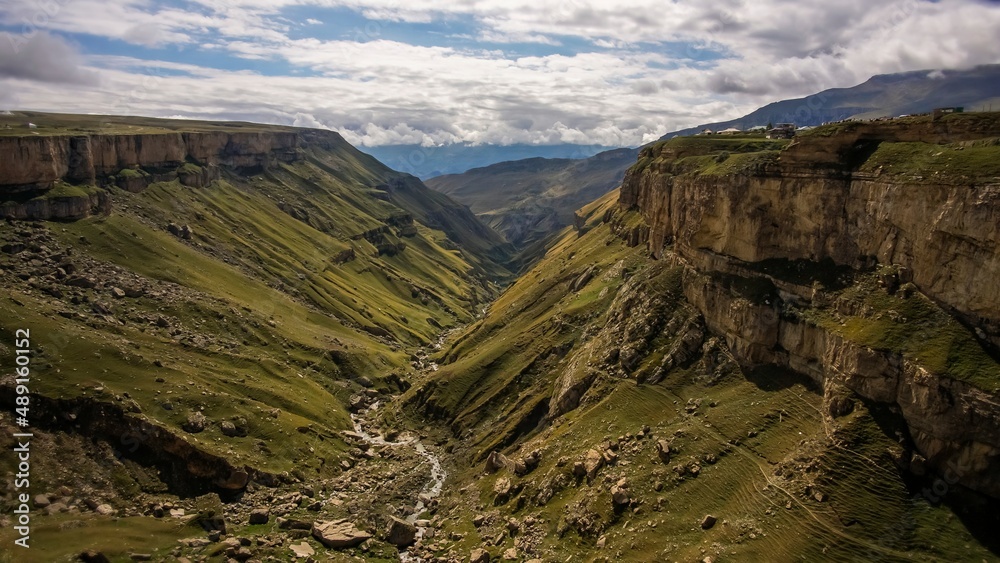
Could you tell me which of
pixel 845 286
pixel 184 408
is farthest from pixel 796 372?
pixel 184 408

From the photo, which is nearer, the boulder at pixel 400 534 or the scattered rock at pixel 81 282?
the boulder at pixel 400 534

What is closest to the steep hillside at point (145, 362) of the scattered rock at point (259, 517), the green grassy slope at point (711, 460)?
the scattered rock at point (259, 517)

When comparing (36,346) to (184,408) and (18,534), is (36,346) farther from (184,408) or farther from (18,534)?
(18,534)

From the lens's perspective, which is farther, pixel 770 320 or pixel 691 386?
pixel 691 386

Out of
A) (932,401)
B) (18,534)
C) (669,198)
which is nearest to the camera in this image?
(932,401)

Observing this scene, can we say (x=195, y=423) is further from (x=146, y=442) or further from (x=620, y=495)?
(x=620, y=495)

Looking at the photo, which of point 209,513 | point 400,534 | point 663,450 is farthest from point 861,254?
point 209,513

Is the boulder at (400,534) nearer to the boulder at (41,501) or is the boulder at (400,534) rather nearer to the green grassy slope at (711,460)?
the green grassy slope at (711,460)
